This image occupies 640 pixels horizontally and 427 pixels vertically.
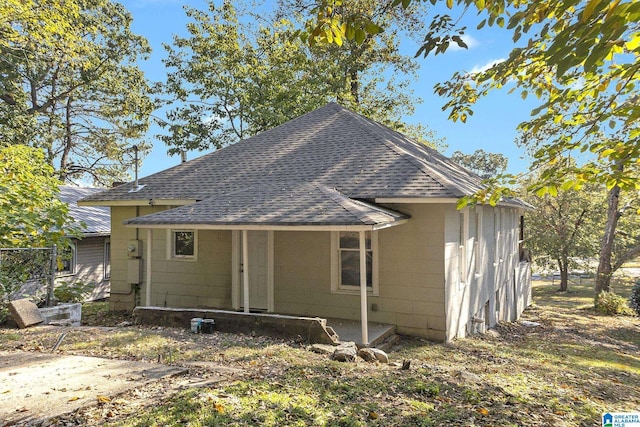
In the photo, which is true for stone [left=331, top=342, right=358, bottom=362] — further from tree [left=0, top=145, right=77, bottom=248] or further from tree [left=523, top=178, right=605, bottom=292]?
tree [left=523, top=178, right=605, bottom=292]

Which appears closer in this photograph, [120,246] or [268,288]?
[268,288]

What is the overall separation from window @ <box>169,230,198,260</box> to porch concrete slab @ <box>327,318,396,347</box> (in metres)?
4.24

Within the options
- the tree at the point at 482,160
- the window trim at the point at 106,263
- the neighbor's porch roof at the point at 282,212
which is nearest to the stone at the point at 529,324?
the neighbor's porch roof at the point at 282,212

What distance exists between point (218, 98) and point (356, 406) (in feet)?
77.1

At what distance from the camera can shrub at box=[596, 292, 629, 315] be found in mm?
17375

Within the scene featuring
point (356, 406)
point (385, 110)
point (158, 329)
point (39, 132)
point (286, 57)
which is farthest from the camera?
point (385, 110)

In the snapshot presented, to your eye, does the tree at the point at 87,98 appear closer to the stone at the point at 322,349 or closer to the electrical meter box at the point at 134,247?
the electrical meter box at the point at 134,247

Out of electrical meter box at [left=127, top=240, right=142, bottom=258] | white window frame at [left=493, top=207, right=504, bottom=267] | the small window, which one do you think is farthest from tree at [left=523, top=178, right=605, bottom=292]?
electrical meter box at [left=127, top=240, right=142, bottom=258]

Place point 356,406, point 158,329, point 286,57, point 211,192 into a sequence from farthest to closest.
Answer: point 286,57
point 211,192
point 158,329
point 356,406

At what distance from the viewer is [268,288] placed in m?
9.84

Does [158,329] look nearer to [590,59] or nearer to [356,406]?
[356,406]

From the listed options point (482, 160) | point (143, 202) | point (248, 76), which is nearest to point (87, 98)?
point (248, 76)

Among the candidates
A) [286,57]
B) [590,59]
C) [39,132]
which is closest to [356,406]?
[590,59]

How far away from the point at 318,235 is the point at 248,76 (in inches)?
707
